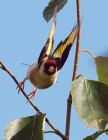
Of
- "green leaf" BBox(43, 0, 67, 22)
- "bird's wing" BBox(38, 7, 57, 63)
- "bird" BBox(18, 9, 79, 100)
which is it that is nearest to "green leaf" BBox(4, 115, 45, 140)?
"bird" BBox(18, 9, 79, 100)

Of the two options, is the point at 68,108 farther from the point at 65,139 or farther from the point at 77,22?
the point at 77,22

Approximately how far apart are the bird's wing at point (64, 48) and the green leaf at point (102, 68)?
9 cm

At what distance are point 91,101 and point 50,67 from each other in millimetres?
325

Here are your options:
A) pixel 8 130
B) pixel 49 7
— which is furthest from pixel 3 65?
pixel 49 7

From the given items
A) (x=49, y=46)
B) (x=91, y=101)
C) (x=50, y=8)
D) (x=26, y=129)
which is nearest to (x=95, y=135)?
(x=91, y=101)

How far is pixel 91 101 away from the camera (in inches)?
44.9

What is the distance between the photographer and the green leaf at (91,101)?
1.09 m

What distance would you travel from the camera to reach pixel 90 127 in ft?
3.54

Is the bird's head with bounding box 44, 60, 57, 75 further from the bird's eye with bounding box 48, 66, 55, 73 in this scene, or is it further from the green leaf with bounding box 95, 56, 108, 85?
the green leaf with bounding box 95, 56, 108, 85

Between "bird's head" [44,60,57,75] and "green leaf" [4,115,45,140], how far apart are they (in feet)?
0.76

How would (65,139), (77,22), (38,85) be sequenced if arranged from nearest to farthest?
1. (65,139)
2. (77,22)
3. (38,85)

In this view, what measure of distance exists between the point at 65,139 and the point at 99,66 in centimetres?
31

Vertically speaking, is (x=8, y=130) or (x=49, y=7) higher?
(x=49, y=7)

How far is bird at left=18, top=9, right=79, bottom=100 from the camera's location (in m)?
1.28
